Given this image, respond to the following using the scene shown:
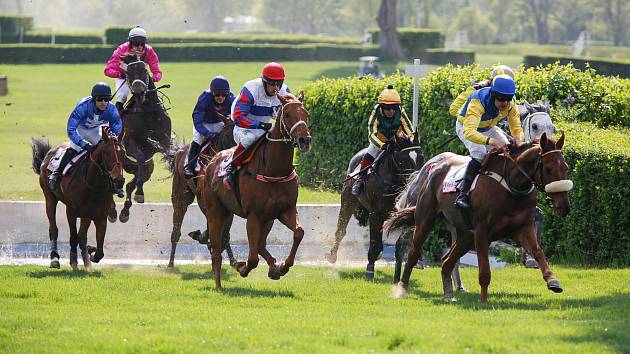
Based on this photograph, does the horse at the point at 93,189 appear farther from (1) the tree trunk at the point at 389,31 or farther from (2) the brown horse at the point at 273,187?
(1) the tree trunk at the point at 389,31

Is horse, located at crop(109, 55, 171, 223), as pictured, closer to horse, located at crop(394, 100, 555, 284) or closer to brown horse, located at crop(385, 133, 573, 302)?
horse, located at crop(394, 100, 555, 284)

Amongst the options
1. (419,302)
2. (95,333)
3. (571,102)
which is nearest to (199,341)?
(95,333)

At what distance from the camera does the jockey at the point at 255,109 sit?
41.5 ft

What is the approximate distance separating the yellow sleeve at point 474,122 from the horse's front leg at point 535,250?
0.96 metres

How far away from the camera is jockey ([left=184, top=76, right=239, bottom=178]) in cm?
1517

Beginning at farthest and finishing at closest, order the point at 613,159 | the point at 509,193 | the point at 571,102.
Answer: the point at 571,102
the point at 613,159
the point at 509,193

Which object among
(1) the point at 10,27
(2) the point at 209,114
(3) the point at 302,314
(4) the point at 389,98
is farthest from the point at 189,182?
(1) the point at 10,27

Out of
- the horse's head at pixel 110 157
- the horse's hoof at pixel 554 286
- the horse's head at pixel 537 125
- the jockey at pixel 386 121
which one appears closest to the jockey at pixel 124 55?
the horse's head at pixel 110 157

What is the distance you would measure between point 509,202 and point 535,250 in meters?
0.57

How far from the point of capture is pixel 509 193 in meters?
11.1

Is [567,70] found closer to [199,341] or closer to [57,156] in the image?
[57,156]

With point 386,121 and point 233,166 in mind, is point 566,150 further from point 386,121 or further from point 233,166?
point 233,166

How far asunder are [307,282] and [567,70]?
6285 millimetres

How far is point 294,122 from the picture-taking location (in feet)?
38.7
